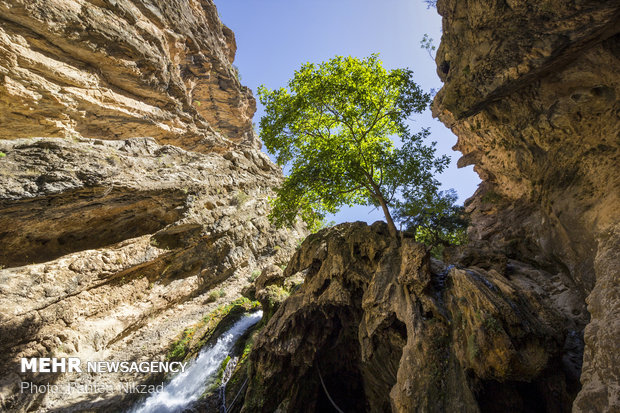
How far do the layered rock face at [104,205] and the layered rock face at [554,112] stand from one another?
19.5m

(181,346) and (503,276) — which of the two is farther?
(181,346)

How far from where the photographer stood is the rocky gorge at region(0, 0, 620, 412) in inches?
286

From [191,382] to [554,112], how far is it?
67.3ft

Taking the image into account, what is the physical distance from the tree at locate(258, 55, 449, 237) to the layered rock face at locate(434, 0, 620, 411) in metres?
2.80

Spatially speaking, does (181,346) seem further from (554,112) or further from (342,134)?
(554,112)

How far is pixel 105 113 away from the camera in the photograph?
23359mm

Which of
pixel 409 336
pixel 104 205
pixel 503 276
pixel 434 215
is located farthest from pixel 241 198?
pixel 503 276

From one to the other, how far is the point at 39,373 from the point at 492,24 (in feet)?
82.6

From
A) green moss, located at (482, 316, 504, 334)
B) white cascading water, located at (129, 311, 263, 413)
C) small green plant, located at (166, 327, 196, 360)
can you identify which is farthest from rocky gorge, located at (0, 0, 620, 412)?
white cascading water, located at (129, 311, 263, 413)

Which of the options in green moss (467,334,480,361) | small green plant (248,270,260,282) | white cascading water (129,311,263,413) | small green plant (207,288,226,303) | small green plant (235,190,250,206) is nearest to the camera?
green moss (467,334,480,361)

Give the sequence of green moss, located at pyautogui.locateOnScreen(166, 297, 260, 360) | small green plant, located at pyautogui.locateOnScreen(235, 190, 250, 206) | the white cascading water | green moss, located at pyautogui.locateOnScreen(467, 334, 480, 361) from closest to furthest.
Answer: green moss, located at pyautogui.locateOnScreen(467, 334, 480, 361)
the white cascading water
green moss, located at pyautogui.locateOnScreen(166, 297, 260, 360)
small green plant, located at pyautogui.locateOnScreen(235, 190, 250, 206)

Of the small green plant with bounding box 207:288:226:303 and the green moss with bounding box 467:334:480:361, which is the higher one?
the small green plant with bounding box 207:288:226:303

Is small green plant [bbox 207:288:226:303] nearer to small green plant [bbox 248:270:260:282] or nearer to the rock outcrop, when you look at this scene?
small green plant [bbox 248:270:260:282]

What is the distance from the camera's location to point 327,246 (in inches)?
558
